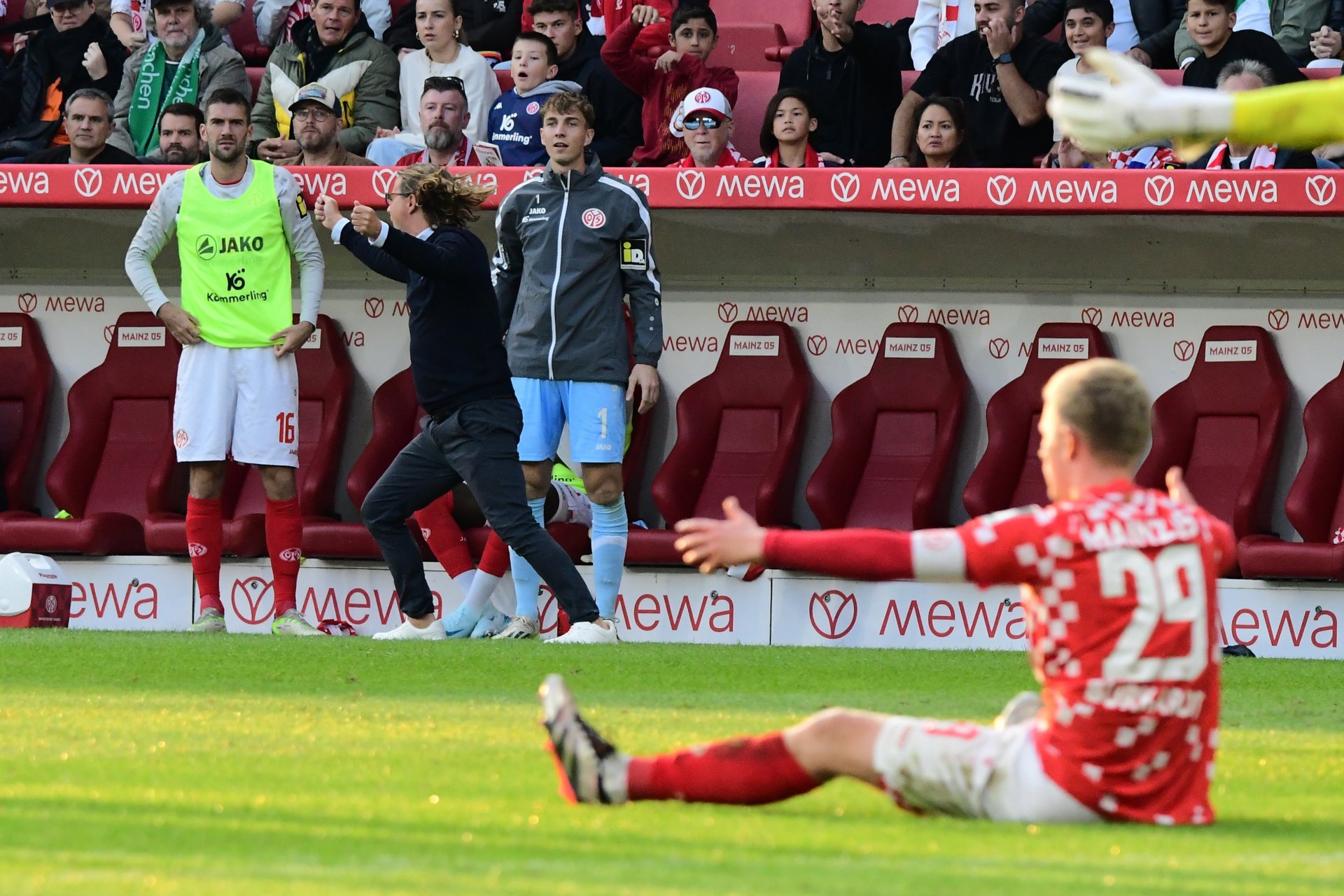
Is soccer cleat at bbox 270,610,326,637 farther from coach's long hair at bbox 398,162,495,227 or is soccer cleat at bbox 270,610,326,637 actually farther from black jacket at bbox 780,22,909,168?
black jacket at bbox 780,22,909,168

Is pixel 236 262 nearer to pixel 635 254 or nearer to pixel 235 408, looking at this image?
pixel 235 408

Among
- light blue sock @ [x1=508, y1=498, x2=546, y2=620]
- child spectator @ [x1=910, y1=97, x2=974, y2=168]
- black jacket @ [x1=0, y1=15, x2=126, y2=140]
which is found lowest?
light blue sock @ [x1=508, y1=498, x2=546, y2=620]

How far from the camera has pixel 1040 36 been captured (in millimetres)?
10648

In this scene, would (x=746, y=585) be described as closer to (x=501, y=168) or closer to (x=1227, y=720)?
(x=501, y=168)

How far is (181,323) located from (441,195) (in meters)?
1.38

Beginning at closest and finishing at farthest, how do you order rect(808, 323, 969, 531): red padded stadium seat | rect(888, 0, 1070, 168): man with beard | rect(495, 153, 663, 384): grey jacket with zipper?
1. rect(495, 153, 663, 384): grey jacket with zipper
2. rect(808, 323, 969, 531): red padded stadium seat
3. rect(888, 0, 1070, 168): man with beard

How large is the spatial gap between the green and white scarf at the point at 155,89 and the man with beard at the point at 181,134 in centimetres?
130

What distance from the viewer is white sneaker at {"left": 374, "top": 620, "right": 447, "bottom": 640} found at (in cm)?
843

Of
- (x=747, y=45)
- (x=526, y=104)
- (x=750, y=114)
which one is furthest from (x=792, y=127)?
(x=747, y=45)

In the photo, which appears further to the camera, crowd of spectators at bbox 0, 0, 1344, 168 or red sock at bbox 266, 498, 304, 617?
crowd of spectators at bbox 0, 0, 1344, 168

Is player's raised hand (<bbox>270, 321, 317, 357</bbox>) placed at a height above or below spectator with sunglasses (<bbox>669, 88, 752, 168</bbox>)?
below

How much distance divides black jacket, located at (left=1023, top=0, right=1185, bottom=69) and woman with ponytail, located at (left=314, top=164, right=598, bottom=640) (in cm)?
411

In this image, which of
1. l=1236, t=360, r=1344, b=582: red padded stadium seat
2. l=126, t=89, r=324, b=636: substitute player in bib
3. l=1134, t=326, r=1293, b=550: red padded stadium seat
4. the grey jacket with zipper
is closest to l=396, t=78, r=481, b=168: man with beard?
l=126, t=89, r=324, b=636: substitute player in bib

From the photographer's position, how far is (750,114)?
1138 centimetres
